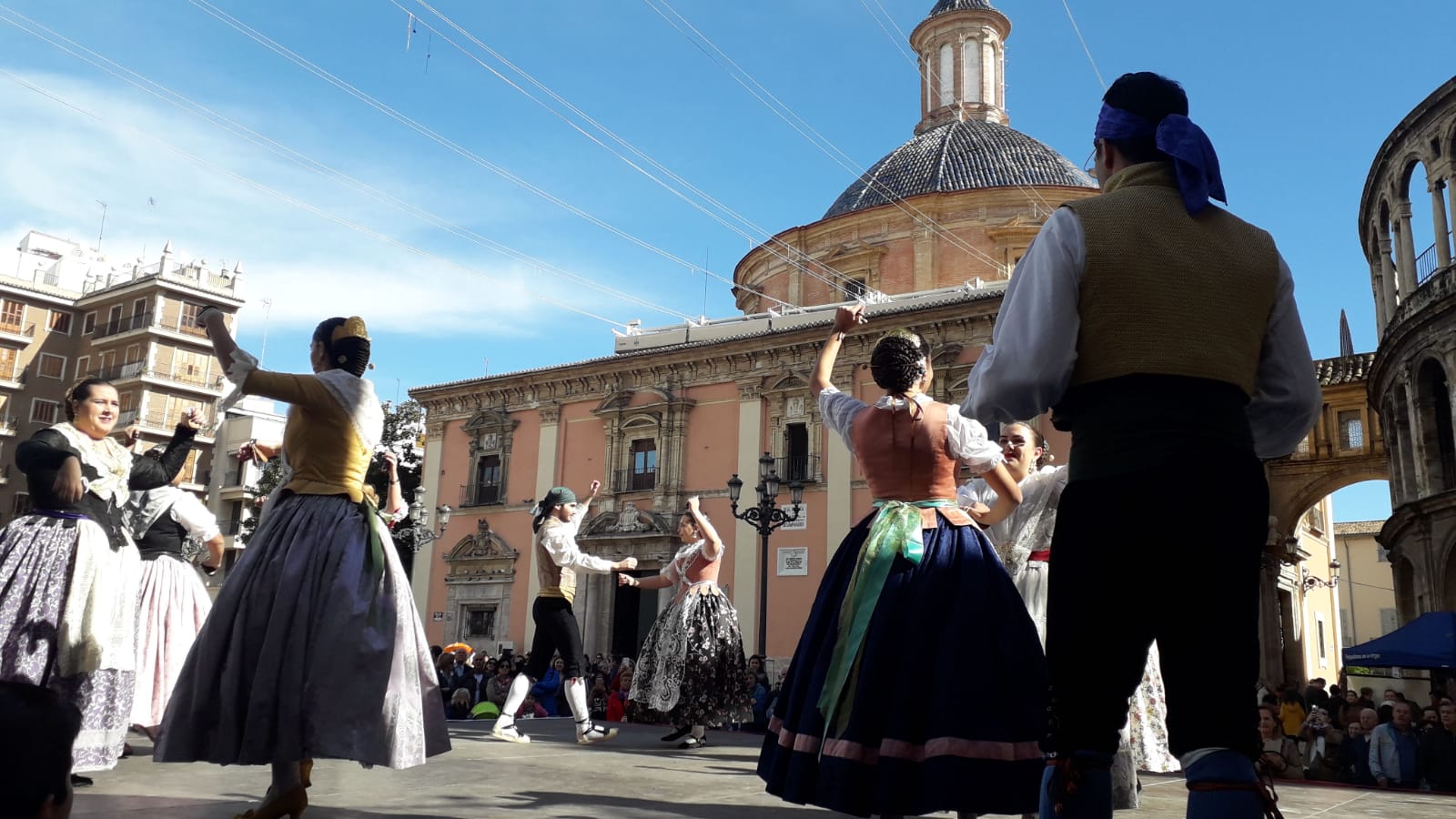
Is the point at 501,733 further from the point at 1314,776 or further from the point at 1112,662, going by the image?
the point at 1314,776

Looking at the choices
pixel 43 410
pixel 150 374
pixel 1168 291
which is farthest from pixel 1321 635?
pixel 43 410

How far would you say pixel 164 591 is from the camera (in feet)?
20.9

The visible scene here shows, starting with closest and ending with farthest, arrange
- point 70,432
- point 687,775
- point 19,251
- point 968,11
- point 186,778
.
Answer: point 186,778 → point 70,432 → point 687,775 → point 968,11 → point 19,251

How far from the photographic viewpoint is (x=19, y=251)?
54594mm

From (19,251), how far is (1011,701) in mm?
62483

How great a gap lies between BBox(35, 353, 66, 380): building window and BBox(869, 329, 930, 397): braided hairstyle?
192 ft

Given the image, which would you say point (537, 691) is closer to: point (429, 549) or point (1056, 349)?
point (1056, 349)

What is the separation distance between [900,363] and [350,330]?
2.13m

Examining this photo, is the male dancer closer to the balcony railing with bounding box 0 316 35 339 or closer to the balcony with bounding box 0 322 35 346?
the balcony with bounding box 0 322 35 346

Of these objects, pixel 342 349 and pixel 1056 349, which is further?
pixel 342 349

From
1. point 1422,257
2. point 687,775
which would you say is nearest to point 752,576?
point 1422,257

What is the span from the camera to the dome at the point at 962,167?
31656 millimetres

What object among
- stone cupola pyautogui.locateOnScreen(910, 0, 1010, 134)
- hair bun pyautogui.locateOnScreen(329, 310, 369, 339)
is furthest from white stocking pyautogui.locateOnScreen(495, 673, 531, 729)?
stone cupola pyautogui.locateOnScreen(910, 0, 1010, 134)

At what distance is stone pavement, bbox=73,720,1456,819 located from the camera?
3982 millimetres
